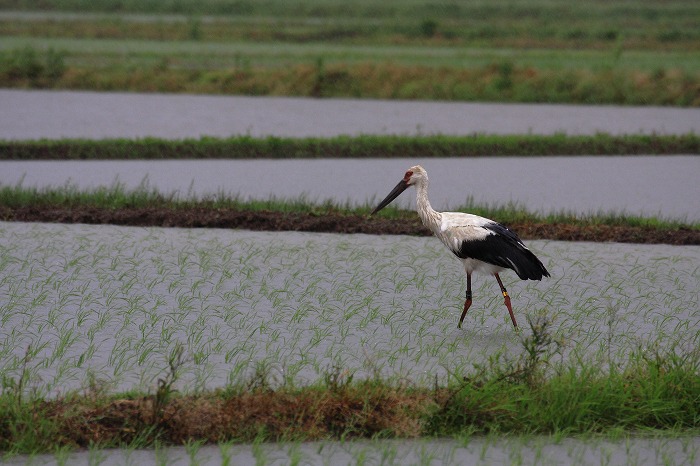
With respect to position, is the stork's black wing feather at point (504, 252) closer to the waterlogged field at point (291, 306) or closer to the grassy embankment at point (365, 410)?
the waterlogged field at point (291, 306)

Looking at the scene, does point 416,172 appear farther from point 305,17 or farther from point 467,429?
point 305,17

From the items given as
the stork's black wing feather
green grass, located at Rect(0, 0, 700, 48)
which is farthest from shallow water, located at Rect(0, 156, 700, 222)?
green grass, located at Rect(0, 0, 700, 48)

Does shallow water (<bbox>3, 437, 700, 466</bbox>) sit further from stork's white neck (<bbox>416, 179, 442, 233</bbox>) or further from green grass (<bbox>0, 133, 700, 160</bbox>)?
green grass (<bbox>0, 133, 700, 160</bbox>)

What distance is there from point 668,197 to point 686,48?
24408 millimetres

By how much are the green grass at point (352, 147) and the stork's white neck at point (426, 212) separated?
731cm

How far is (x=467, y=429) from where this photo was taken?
5.06 metres

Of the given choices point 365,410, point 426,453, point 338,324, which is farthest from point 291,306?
point 426,453

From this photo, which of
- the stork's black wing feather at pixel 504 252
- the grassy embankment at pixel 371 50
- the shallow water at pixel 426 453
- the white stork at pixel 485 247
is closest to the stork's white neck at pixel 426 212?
the white stork at pixel 485 247

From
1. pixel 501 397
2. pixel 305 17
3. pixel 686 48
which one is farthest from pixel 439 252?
pixel 305 17

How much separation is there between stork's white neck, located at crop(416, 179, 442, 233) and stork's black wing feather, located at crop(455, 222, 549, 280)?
33 centimetres

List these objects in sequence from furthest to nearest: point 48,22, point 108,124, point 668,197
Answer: point 48,22, point 108,124, point 668,197

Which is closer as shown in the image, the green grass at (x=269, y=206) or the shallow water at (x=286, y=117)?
the green grass at (x=269, y=206)

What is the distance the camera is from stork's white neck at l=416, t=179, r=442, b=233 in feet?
22.8

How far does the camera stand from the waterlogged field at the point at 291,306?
5.77 meters
